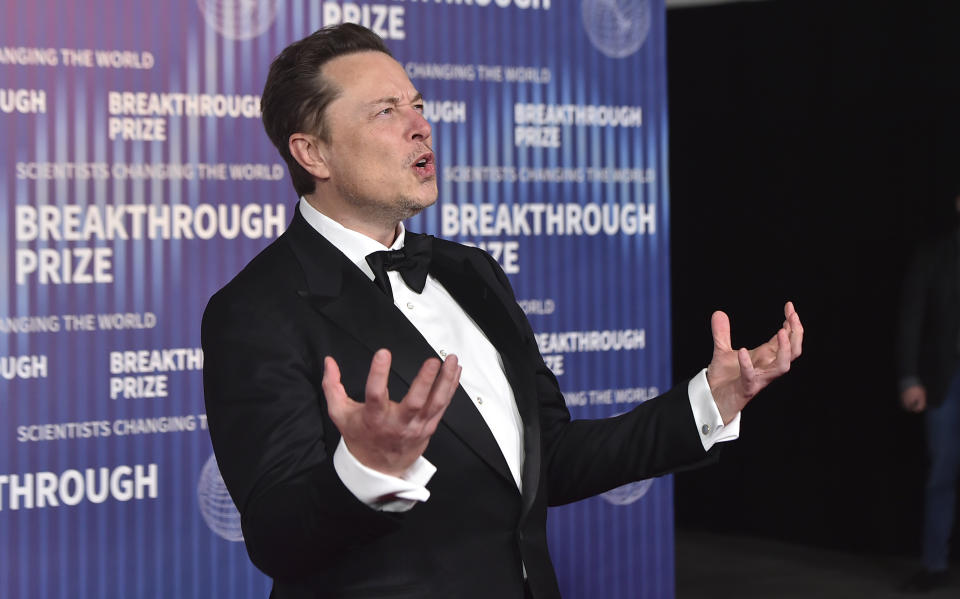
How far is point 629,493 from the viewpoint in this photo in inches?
157

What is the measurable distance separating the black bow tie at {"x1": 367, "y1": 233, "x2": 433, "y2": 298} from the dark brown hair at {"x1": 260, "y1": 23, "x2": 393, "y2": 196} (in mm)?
164

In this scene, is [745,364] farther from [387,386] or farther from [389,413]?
[389,413]

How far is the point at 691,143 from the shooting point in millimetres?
6035

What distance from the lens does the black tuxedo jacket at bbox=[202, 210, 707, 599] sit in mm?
1427

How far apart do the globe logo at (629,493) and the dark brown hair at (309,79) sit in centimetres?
244

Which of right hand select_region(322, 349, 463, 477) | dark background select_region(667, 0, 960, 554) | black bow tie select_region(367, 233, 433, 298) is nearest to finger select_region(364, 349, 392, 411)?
right hand select_region(322, 349, 463, 477)

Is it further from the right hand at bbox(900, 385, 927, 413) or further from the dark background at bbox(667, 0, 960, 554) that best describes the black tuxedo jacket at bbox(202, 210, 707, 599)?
the dark background at bbox(667, 0, 960, 554)

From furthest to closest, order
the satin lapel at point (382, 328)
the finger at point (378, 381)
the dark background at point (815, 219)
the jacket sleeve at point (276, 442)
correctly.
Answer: the dark background at point (815, 219) → the satin lapel at point (382, 328) → the jacket sleeve at point (276, 442) → the finger at point (378, 381)

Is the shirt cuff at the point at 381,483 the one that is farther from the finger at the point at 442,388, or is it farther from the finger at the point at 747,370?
the finger at the point at 747,370

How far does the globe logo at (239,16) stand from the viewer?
11.2ft

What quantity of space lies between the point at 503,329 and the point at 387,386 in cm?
28

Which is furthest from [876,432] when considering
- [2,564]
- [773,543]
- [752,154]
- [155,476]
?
[2,564]

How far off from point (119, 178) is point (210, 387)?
191 cm

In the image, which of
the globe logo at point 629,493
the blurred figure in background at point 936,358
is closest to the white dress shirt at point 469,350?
the globe logo at point 629,493
